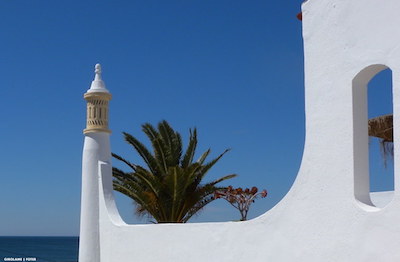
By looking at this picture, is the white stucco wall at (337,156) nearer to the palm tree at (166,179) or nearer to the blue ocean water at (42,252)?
the palm tree at (166,179)

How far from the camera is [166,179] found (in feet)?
50.4

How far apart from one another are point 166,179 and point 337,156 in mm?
9495

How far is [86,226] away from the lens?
10508 mm

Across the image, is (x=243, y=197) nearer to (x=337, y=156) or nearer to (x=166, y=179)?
(x=166, y=179)

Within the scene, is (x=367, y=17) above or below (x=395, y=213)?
above

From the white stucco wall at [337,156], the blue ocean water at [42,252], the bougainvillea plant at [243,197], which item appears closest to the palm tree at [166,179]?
the bougainvillea plant at [243,197]

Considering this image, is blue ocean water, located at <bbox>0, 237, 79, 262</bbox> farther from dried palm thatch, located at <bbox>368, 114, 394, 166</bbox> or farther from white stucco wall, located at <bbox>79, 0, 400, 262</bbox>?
white stucco wall, located at <bbox>79, 0, 400, 262</bbox>

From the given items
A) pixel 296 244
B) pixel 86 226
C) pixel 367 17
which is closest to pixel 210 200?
pixel 86 226

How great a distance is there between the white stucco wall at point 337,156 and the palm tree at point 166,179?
27.6 feet

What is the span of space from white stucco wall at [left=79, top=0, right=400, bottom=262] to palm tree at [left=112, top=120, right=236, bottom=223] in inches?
331

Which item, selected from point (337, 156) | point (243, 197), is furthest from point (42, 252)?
point (337, 156)

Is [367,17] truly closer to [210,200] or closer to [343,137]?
[343,137]

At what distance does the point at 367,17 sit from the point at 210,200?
1142 centimetres

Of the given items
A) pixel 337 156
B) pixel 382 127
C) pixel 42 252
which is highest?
pixel 42 252
